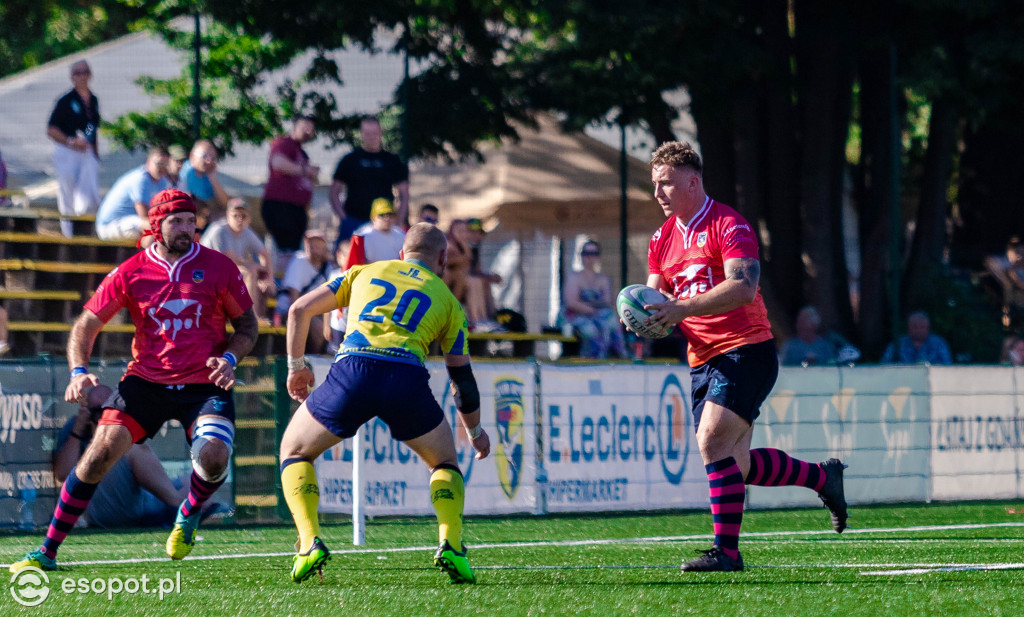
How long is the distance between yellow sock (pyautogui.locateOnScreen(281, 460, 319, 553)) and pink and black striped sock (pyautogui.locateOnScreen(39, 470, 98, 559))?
147 cm

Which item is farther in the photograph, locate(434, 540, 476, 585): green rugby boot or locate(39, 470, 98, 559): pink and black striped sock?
locate(39, 470, 98, 559): pink and black striped sock

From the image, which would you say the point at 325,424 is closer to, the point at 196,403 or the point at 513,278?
the point at 196,403

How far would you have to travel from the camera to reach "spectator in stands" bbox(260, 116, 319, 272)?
47.4 feet

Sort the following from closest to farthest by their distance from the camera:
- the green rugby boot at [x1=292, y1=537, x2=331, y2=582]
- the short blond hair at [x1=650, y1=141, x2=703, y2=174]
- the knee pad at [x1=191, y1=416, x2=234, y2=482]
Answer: the green rugby boot at [x1=292, y1=537, x2=331, y2=582], the short blond hair at [x1=650, y1=141, x2=703, y2=174], the knee pad at [x1=191, y1=416, x2=234, y2=482]

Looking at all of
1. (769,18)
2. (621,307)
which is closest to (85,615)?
(621,307)

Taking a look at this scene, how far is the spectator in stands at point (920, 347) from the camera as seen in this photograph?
15648 mm

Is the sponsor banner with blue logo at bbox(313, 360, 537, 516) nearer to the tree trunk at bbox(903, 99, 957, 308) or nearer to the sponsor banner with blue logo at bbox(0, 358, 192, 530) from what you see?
the sponsor banner with blue logo at bbox(0, 358, 192, 530)

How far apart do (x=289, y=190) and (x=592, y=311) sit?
3580 millimetres

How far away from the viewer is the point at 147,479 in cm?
1087

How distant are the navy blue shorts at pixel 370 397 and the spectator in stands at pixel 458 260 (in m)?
7.54

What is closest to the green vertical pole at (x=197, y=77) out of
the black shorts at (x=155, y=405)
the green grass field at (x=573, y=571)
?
the green grass field at (x=573, y=571)

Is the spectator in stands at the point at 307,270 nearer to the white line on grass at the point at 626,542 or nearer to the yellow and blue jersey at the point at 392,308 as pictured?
the white line on grass at the point at 626,542

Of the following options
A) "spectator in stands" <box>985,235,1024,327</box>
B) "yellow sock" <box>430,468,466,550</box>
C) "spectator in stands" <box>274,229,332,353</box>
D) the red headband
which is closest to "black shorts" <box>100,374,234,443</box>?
the red headband

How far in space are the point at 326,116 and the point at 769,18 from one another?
5775 millimetres
